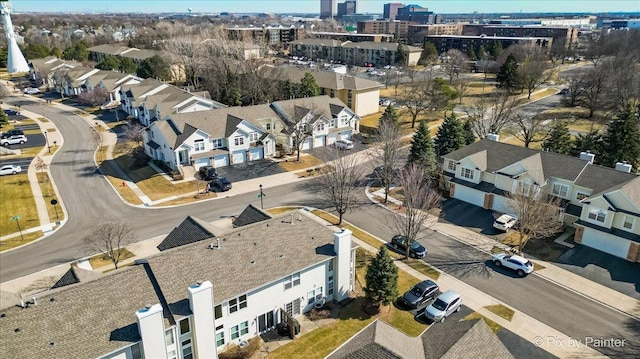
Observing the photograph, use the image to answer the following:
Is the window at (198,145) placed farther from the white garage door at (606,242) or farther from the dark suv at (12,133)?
the white garage door at (606,242)

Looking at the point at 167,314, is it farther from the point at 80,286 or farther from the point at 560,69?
the point at 560,69

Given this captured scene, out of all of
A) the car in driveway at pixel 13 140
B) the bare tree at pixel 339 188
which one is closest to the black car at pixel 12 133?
the car in driveway at pixel 13 140

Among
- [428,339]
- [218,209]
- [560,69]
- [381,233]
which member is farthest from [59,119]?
[560,69]

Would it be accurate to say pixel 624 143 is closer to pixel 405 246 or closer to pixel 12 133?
pixel 405 246

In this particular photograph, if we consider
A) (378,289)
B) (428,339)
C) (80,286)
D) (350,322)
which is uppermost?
(80,286)

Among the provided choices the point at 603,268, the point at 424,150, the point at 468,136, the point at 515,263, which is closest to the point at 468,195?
the point at 424,150

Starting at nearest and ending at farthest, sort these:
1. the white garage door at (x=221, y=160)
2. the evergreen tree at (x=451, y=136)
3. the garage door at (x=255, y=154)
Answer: the evergreen tree at (x=451, y=136) → the white garage door at (x=221, y=160) → the garage door at (x=255, y=154)
